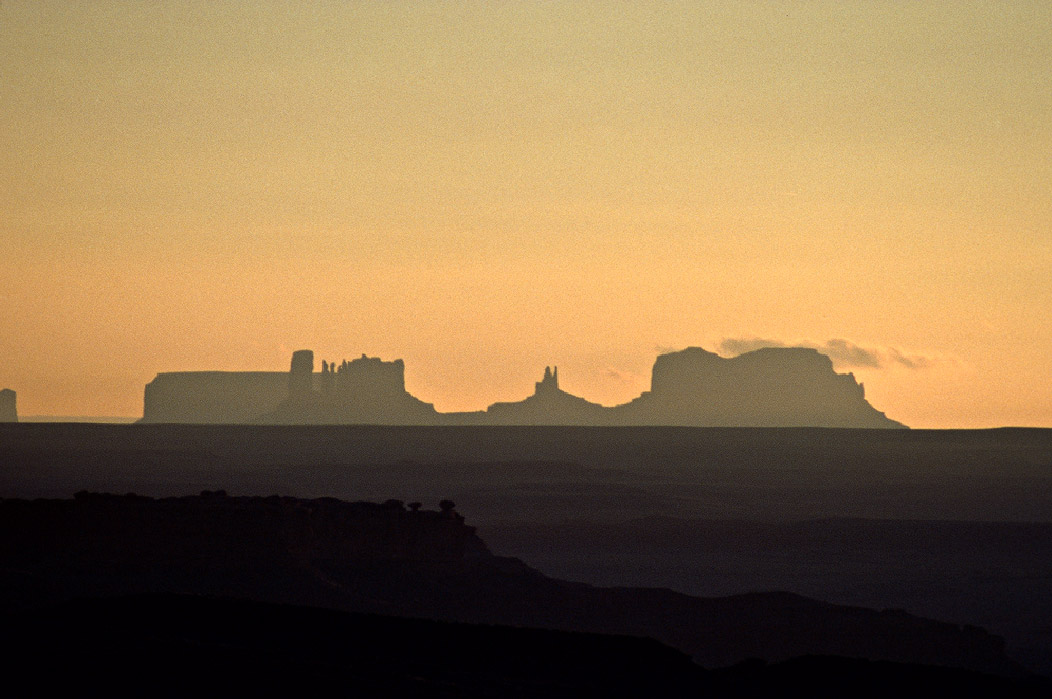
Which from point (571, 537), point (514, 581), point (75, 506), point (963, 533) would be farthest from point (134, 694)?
point (963, 533)

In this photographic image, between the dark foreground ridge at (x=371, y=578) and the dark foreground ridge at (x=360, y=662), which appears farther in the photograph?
the dark foreground ridge at (x=371, y=578)

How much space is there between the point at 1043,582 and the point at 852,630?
2637 inches

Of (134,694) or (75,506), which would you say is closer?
(134,694)

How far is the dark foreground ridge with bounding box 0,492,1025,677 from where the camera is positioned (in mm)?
59656

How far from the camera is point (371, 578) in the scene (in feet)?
208

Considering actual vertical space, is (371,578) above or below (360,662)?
above

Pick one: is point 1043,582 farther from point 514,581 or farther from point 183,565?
point 183,565

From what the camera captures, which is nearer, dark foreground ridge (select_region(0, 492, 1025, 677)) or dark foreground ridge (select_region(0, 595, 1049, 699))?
dark foreground ridge (select_region(0, 595, 1049, 699))

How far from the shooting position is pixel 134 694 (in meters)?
32.0

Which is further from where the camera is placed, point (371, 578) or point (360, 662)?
point (371, 578)

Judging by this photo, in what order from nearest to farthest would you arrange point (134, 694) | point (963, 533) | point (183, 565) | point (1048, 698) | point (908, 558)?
point (134, 694) → point (1048, 698) → point (183, 565) → point (908, 558) → point (963, 533)

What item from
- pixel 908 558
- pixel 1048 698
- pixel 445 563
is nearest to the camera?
pixel 1048 698

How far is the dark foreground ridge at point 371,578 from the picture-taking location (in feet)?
196

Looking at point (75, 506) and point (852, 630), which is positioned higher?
point (75, 506)
